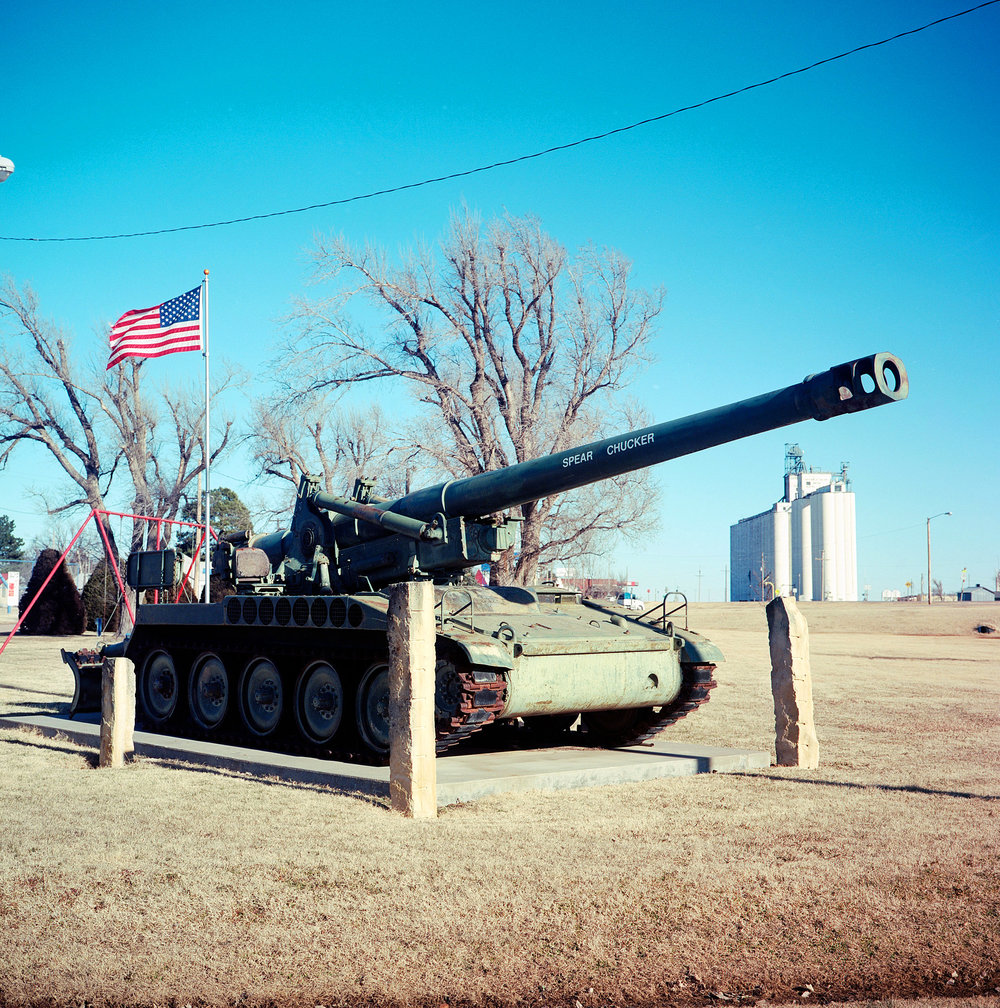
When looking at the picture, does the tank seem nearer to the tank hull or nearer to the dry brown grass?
the tank hull

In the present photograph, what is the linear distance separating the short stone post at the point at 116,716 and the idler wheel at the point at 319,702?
1730 millimetres

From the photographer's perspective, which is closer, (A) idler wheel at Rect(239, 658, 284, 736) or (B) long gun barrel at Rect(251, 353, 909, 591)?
(B) long gun barrel at Rect(251, 353, 909, 591)

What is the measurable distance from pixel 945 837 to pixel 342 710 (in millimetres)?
5767

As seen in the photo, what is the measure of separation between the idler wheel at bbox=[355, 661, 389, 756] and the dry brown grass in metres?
1.32

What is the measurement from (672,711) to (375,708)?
3.16 meters

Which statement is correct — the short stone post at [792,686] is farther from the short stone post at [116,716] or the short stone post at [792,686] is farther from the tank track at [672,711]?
the short stone post at [116,716]

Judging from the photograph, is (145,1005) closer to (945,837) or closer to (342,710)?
(945,837)

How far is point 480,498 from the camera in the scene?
10.6 metres

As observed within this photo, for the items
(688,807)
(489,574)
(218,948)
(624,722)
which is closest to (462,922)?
(218,948)

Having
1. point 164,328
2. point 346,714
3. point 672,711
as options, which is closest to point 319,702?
point 346,714

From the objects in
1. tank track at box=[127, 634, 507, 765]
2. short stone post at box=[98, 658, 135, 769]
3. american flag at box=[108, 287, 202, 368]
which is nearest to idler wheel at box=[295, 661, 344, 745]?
tank track at box=[127, 634, 507, 765]

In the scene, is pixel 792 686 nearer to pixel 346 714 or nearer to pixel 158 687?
pixel 346 714

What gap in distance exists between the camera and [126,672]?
10.6m

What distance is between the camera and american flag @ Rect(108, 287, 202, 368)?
69.8 feet
